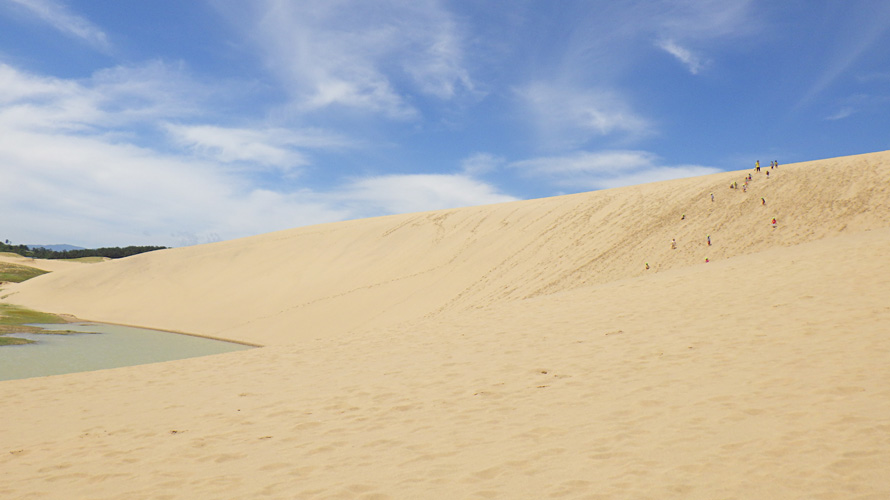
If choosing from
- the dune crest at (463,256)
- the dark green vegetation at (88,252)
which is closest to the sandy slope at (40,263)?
the dark green vegetation at (88,252)

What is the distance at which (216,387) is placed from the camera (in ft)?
28.5

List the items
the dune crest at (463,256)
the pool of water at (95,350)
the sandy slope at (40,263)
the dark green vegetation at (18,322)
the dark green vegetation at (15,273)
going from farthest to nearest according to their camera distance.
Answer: the sandy slope at (40,263)
the dark green vegetation at (15,273)
the dune crest at (463,256)
the dark green vegetation at (18,322)
the pool of water at (95,350)

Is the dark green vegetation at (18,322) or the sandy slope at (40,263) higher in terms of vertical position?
the sandy slope at (40,263)

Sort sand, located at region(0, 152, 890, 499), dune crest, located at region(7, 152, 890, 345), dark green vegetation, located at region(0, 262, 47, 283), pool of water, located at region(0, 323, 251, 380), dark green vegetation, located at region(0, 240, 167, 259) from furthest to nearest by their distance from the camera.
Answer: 1. dark green vegetation, located at region(0, 240, 167, 259)
2. dark green vegetation, located at region(0, 262, 47, 283)
3. dune crest, located at region(7, 152, 890, 345)
4. pool of water, located at region(0, 323, 251, 380)
5. sand, located at region(0, 152, 890, 499)

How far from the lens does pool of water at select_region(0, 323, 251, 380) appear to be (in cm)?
1391

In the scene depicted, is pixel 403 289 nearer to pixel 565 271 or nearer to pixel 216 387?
pixel 565 271

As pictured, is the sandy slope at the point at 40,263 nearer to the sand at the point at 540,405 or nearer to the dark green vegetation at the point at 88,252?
the dark green vegetation at the point at 88,252

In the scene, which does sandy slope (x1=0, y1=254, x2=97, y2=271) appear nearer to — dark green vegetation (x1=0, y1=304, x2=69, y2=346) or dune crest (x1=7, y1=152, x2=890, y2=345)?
dune crest (x1=7, y1=152, x2=890, y2=345)

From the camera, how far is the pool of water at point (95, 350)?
13.9 meters

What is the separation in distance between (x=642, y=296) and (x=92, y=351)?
17.7 metres

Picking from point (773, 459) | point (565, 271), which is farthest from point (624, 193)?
point (773, 459)

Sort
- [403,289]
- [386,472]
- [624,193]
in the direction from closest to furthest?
[386,472] < [403,289] < [624,193]

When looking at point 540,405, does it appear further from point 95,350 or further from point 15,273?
point 15,273

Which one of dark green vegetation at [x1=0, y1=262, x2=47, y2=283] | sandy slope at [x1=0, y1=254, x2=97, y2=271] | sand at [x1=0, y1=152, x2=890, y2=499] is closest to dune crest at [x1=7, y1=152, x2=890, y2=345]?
sand at [x1=0, y1=152, x2=890, y2=499]
